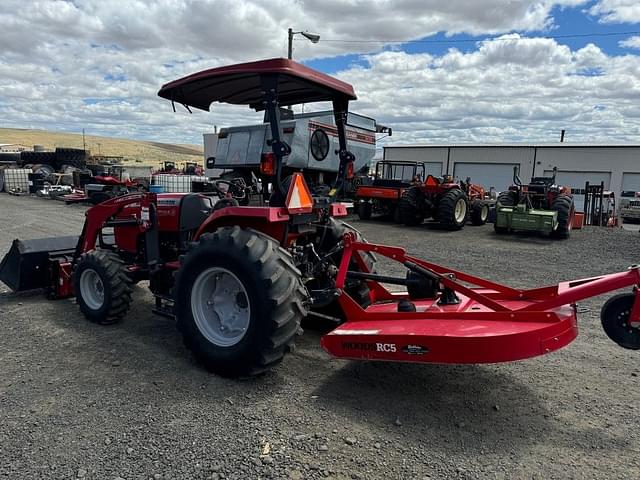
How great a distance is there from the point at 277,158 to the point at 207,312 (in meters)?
1.29

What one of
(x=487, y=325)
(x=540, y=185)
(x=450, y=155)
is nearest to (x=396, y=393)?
(x=487, y=325)

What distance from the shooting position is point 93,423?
2.98 m

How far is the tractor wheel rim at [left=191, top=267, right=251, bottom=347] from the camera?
12.2ft

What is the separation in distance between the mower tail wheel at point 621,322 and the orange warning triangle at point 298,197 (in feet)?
6.96

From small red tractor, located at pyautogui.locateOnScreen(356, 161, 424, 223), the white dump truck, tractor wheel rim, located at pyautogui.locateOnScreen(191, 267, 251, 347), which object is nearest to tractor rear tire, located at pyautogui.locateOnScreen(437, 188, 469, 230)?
small red tractor, located at pyautogui.locateOnScreen(356, 161, 424, 223)

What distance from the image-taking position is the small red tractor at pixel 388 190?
15867 mm

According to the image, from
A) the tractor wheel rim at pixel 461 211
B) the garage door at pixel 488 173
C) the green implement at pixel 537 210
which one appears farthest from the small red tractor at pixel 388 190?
the garage door at pixel 488 173

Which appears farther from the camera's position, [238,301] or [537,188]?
[537,188]

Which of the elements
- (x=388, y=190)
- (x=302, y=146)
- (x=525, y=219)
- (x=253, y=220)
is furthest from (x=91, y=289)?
(x=388, y=190)

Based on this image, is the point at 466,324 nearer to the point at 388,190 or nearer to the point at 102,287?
the point at 102,287

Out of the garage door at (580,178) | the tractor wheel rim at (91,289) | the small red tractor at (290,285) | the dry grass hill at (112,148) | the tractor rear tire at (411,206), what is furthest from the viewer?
the dry grass hill at (112,148)

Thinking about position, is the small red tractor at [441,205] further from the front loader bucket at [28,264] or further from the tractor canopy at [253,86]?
the front loader bucket at [28,264]

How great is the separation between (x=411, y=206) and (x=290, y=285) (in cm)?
1183

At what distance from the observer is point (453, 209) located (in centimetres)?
1359
